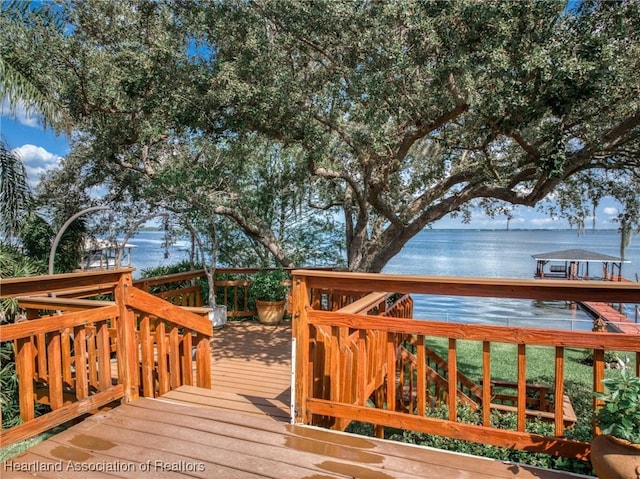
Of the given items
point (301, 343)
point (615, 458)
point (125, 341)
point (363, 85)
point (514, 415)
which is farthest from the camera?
point (363, 85)

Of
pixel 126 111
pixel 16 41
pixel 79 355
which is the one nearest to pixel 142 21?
pixel 126 111

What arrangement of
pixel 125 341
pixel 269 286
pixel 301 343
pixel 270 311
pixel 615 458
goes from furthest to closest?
pixel 270 311
pixel 269 286
pixel 125 341
pixel 301 343
pixel 615 458

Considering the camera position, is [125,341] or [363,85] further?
[363,85]

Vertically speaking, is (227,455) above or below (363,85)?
below

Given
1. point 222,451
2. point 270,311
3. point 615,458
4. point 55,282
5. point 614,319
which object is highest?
point 55,282

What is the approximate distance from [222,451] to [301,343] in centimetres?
79

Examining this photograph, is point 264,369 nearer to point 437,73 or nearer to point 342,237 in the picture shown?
point 437,73

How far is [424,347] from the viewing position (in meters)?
2.49

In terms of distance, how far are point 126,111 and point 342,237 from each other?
18.0 feet

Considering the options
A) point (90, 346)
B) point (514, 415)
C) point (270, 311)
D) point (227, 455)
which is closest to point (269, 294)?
point (270, 311)

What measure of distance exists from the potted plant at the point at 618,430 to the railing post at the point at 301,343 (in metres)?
1.60

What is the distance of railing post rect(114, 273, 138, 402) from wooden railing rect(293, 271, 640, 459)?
143 cm

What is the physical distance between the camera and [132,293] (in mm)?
3117

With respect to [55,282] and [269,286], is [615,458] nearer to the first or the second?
[55,282]
